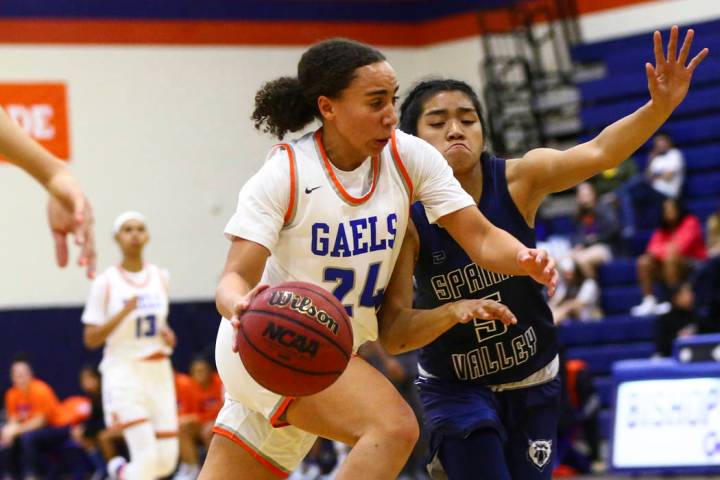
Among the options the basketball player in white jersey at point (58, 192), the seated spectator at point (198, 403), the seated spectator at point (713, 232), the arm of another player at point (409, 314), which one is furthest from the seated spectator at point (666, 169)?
the basketball player in white jersey at point (58, 192)

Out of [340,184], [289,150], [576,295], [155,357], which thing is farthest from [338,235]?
[576,295]

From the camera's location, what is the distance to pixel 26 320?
14258 mm

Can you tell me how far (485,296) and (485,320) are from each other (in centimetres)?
13

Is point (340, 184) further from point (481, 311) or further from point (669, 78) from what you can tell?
point (669, 78)

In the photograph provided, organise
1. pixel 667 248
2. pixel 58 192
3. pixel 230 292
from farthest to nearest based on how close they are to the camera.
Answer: pixel 667 248, pixel 230 292, pixel 58 192

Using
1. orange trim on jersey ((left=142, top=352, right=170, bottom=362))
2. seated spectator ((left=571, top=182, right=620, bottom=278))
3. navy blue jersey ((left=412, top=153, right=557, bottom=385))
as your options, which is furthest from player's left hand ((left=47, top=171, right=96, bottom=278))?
seated spectator ((left=571, top=182, right=620, bottom=278))

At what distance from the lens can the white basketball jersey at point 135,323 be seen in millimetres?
8836

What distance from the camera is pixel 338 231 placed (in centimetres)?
398

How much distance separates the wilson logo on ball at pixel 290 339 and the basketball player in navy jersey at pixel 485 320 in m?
0.79

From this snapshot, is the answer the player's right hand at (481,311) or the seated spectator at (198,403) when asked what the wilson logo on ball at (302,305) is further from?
the seated spectator at (198,403)

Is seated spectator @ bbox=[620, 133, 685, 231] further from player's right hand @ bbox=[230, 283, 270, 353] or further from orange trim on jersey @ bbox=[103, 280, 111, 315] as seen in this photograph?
player's right hand @ bbox=[230, 283, 270, 353]

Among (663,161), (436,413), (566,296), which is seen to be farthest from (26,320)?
(436,413)

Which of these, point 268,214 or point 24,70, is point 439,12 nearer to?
point 24,70

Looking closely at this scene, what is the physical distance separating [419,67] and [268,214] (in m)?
13.6
